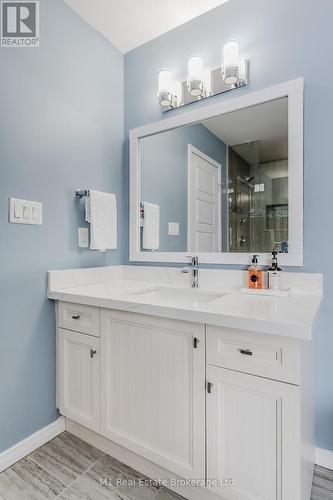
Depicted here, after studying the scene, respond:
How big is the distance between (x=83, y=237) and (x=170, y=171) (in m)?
0.70

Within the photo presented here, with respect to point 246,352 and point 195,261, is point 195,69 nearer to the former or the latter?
point 195,261

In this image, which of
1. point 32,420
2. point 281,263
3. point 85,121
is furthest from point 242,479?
point 85,121

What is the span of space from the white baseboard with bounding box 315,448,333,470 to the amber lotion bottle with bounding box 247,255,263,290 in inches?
31.8

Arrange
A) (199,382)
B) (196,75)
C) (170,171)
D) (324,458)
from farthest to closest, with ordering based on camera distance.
Result: 1. (170,171)
2. (196,75)
3. (324,458)
4. (199,382)

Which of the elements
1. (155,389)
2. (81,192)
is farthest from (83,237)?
(155,389)

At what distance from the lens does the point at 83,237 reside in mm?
1737

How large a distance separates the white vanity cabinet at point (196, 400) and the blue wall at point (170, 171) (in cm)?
72

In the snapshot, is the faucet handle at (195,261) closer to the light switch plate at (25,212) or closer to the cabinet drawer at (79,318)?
the cabinet drawer at (79,318)

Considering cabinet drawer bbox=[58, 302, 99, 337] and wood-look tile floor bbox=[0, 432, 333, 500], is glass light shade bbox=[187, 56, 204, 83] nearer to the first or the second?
cabinet drawer bbox=[58, 302, 99, 337]

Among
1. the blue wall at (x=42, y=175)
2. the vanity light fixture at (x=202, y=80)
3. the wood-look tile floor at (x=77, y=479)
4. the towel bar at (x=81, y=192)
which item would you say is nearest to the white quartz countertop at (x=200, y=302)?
the blue wall at (x=42, y=175)

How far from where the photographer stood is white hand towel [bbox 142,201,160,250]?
189cm

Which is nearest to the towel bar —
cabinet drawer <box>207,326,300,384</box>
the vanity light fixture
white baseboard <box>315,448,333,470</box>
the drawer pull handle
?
the vanity light fixture

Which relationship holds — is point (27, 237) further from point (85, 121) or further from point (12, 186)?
point (85, 121)

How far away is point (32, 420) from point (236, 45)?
223 centimetres
